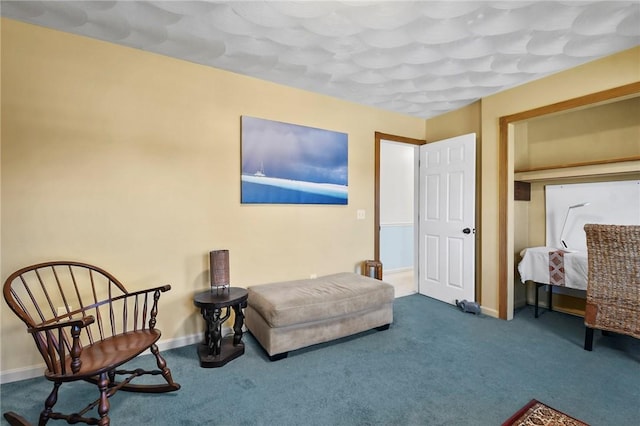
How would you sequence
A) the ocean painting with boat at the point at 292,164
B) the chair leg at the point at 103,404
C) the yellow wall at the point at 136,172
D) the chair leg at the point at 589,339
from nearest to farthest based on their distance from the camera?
the chair leg at the point at 103,404, the yellow wall at the point at 136,172, the chair leg at the point at 589,339, the ocean painting with boat at the point at 292,164

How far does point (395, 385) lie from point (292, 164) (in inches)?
84.1

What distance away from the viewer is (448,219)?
11.8 feet

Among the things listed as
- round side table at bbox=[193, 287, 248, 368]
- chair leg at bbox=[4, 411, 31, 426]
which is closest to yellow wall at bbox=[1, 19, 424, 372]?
round side table at bbox=[193, 287, 248, 368]

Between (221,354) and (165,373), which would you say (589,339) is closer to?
(221,354)

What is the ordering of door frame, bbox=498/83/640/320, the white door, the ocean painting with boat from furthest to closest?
the white door, door frame, bbox=498/83/640/320, the ocean painting with boat

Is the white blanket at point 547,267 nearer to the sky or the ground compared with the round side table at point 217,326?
nearer to the sky

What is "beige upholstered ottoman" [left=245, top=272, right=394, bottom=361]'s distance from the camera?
2.25 metres

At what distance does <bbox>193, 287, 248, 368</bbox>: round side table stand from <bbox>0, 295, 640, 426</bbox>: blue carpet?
69 mm

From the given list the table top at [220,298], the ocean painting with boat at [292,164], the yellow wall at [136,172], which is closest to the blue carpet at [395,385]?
the table top at [220,298]

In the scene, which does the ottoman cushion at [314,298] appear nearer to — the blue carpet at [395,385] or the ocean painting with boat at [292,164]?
the blue carpet at [395,385]

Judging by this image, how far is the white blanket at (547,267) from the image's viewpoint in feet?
8.87

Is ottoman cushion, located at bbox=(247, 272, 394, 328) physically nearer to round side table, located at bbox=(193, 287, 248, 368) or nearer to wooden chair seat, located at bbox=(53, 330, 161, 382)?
round side table, located at bbox=(193, 287, 248, 368)

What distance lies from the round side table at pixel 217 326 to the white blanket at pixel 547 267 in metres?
2.96

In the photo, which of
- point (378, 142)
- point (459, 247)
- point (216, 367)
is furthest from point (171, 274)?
point (459, 247)
